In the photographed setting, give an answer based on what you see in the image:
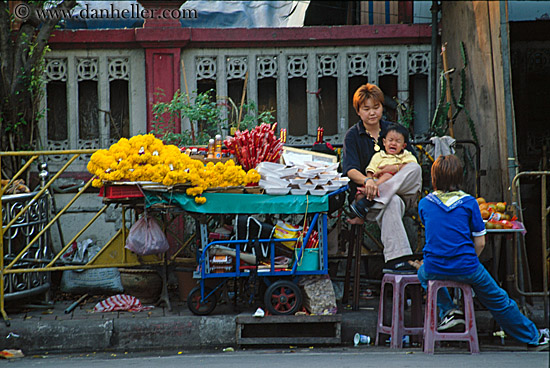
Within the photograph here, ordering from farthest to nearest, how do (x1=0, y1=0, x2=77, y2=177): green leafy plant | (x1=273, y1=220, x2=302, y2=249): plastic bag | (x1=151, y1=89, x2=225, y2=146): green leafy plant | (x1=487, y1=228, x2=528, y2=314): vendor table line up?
(x1=0, y1=0, x2=77, y2=177): green leafy plant → (x1=151, y1=89, x2=225, y2=146): green leafy plant → (x1=487, y1=228, x2=528, y2=314): vendor table → (x1=273, y1=220, x2=302, y2=249): plastic bag

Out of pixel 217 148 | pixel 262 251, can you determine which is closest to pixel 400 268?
pixel 262 251

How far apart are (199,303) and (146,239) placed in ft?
2.53

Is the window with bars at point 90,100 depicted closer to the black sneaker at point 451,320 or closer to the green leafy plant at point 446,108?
the green leafy plant at point 446,108

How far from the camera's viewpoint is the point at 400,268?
20.7 feet

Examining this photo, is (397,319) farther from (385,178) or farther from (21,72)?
(21,72)

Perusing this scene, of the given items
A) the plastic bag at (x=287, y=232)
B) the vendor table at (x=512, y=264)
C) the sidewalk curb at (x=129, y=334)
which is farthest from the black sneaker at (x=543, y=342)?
the plastic bag at (x=287, y=232)

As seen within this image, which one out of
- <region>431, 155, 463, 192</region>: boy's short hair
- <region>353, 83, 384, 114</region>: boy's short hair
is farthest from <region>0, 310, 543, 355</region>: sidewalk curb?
<region>353, 83, 384, 114</region>: boy's short hair

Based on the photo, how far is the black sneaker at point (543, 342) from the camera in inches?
230

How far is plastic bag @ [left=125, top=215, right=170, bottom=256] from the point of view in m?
6.49

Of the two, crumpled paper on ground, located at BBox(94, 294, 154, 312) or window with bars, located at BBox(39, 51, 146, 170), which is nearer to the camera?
crumpled paper on ground, located at BBox(94, 294, 154, 312)

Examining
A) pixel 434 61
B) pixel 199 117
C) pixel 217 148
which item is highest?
pixel 434 61

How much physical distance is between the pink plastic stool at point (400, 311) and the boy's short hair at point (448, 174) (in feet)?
2.89

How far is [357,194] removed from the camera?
22.1 feet

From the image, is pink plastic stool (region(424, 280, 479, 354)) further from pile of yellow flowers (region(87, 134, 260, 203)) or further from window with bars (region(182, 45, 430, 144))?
window with bars (region(182, 45, 430, 144))
